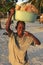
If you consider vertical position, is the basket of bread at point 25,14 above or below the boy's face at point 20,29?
above

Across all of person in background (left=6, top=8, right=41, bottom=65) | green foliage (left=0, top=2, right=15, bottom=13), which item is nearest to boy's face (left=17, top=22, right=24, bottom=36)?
person in background (left=6, top=8, right=41, bottom=65)

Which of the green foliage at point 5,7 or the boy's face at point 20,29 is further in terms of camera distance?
the green foliage at point 5,7

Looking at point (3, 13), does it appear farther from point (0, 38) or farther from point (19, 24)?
point (19, 24)

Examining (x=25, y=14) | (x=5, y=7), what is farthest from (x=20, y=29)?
(x=5, y=7)

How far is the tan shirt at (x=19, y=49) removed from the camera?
3738 millimetres

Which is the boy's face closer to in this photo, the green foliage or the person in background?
the person in background

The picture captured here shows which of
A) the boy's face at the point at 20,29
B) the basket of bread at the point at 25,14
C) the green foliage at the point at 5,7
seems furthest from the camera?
the green foliage at the point at 5,7

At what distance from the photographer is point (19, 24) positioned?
374cm

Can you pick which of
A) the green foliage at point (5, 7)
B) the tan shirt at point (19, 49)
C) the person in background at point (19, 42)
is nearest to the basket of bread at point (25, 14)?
the person in background at point (19, 42)

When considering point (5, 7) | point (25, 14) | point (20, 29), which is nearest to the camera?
point (20, 29)

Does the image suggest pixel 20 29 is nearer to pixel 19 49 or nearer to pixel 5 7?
pixel 19 49

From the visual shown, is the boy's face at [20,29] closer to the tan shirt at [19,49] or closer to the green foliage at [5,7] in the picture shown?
the tan shirt at [19,49]

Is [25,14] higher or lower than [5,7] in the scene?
higher

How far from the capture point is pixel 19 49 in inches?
147
